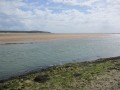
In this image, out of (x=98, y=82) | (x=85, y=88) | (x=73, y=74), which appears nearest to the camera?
(x=85, y=88)

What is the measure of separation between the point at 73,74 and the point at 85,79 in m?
2.25

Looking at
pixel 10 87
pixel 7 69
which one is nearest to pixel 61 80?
pixel 10 87

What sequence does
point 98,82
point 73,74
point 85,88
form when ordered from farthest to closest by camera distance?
point 73,74
point 98,82
point 85,88

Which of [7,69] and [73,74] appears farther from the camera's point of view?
[7,69]

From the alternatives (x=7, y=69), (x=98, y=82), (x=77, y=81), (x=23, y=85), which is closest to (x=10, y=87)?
(x=23, y=85)

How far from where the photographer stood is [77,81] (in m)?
16.1

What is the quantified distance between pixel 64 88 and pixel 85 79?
2.69 meters

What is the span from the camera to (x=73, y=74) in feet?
61.6

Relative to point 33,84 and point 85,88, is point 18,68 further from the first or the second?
point 85,88

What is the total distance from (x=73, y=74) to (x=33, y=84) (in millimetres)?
4227

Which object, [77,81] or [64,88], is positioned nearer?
[64,88]

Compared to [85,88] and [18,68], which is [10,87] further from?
[18,68]

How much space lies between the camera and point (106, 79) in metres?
16.5

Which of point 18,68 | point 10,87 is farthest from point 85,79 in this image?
point 18,68
